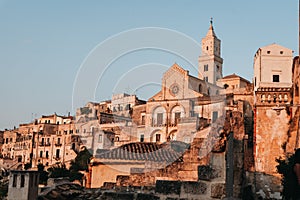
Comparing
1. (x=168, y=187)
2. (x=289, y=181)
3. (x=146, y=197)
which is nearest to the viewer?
(x=168, y=187)

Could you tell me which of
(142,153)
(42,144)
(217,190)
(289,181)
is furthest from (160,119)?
(217,190)

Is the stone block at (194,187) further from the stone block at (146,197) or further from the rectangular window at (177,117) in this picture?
the rectangular window at (177,117)

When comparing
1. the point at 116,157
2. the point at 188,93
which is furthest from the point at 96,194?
the point at 188,93

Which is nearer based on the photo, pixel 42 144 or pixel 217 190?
pixel 217 190

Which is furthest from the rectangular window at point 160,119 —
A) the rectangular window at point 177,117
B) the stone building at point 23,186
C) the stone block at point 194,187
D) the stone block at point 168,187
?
the stone building at point 23,186

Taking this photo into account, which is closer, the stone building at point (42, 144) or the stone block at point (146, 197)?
the stone block at point (146, 197)

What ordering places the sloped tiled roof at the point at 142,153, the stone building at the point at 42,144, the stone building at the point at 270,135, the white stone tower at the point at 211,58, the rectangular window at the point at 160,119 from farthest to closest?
the white stone tower at the point at 211,58 → the stone building at the point at 42,144 → the rectangular window at the point at 160,119 → the stone building at the point at 270,135 → the sloped tiled roof at the point at 142,153

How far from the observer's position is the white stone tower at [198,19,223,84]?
79.9 meters

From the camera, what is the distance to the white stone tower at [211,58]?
7988 centimetres

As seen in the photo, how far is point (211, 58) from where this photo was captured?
8150 cm

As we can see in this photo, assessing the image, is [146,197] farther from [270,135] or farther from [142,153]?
[270,135]

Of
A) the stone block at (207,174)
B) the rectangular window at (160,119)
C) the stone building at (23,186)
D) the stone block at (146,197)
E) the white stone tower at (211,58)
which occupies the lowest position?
the stone block at (146,197)

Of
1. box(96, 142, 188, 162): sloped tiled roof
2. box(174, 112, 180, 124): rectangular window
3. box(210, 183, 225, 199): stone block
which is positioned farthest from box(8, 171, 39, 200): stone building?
box(174, 112, 180, 124): rectangular window

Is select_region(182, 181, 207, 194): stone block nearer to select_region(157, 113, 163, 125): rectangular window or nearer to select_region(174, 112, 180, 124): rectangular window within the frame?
select_region(174, 112, 180, 124): rectangular window
